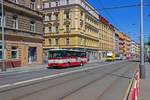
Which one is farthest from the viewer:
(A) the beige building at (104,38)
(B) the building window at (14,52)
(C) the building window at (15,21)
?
(A) the beige building at (104,38)

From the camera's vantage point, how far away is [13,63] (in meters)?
38.7

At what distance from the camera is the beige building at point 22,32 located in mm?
37688

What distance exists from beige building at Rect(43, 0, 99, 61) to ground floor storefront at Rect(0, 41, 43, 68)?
85.6ft

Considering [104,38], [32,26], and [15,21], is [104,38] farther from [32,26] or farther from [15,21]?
[15,21]

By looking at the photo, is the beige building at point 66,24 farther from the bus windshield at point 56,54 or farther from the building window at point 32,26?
the bus windshield at point 56,54

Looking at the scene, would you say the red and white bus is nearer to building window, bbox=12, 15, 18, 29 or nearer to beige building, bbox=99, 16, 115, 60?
building window, bbox=12, 15, 18, 29

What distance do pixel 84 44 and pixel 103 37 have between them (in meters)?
30.7

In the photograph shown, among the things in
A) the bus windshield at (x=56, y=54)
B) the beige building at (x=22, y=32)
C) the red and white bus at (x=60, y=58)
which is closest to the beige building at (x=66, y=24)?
the beige building at (x=22, y=32)

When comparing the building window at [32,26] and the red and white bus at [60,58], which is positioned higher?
the building window at [32,26]

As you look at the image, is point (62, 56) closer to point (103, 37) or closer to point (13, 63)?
point (13, 63)

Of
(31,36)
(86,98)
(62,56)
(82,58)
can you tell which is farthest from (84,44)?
(86,98)

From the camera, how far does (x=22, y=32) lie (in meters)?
41.2

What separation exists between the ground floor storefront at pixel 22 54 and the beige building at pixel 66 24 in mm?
26079

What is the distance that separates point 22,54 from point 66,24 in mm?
33688
